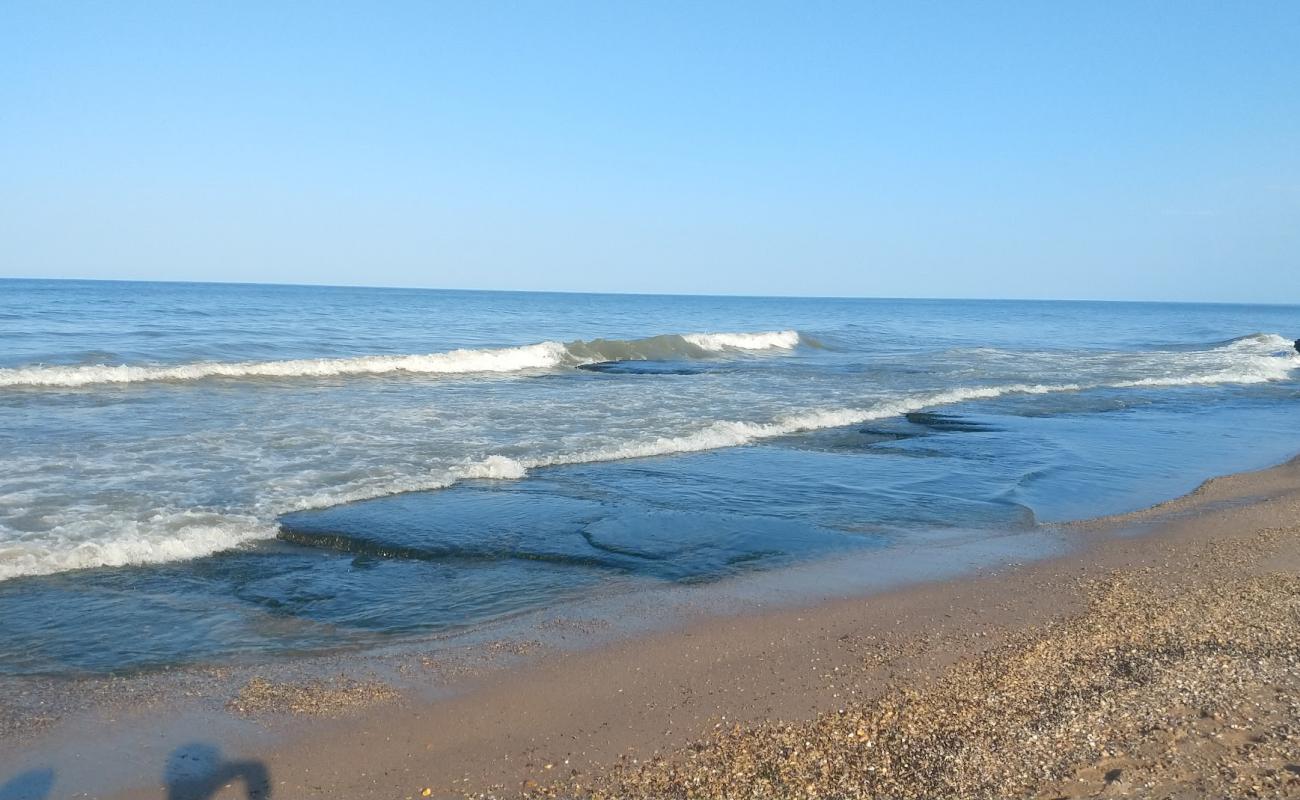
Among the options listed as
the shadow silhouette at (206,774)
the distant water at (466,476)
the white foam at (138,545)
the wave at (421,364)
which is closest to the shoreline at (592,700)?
the shadow silhouette at (206,774)

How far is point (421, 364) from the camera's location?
25.4m

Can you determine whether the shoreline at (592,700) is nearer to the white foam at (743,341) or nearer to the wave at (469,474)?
the wave at (469,474)

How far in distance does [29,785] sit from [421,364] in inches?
856

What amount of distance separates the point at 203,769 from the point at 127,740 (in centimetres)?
58

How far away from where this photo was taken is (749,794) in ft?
13.1

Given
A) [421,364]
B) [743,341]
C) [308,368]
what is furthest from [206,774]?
[743,341]

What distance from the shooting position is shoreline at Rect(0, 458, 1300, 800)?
432 cm

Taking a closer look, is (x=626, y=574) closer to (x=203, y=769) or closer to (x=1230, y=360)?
(x=203, y=769)

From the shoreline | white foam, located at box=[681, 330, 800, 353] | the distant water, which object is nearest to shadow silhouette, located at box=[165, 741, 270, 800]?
the shoreline

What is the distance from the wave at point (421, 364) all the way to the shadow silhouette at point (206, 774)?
1673cm

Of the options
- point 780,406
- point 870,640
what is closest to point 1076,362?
point 780,406

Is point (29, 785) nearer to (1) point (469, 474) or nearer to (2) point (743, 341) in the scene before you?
(1) point (469, 474)

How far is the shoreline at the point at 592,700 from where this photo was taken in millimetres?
4316

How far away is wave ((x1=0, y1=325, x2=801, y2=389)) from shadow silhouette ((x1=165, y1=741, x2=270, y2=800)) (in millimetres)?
16727
